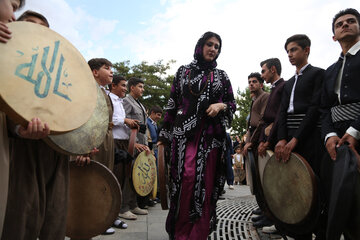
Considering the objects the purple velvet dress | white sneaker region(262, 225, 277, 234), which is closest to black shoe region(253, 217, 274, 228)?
white sneaker region(262, 225, 277, 234)

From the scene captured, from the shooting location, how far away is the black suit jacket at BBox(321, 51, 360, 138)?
210 cm

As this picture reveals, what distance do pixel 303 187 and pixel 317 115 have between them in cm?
72

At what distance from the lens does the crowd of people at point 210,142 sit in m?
1.55

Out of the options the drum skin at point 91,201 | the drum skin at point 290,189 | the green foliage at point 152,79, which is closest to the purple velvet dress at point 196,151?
the drum skin at point 290,189

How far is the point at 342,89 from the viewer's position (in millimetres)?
2186

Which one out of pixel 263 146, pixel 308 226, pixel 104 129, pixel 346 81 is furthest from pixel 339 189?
pixel 104 129

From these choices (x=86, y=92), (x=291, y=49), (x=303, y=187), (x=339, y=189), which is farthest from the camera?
(x=291, y=49)

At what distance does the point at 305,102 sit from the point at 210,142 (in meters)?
1.01

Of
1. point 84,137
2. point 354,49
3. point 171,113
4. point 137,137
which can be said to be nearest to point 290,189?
point 354,49

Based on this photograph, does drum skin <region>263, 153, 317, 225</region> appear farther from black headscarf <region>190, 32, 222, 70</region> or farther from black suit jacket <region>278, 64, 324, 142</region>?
black headscarf <region>190, 32, 222, 70</region>

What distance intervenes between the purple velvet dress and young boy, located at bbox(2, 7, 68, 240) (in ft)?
3.96

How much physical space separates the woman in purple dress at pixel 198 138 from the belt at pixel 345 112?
96 centimetres

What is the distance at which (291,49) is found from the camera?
2875 mm

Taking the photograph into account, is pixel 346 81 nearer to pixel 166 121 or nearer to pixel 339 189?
pixel 339 189
